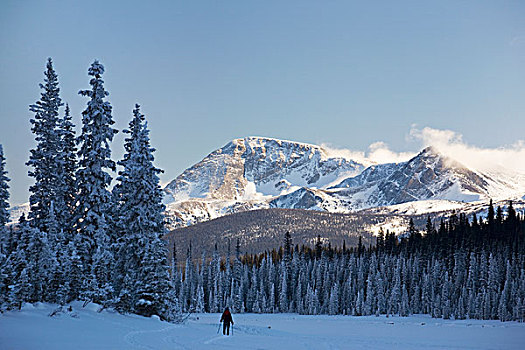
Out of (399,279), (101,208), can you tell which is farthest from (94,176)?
(399,279)

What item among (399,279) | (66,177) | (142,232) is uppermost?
(66,177)

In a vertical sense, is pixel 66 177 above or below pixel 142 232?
above

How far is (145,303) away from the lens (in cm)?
3703

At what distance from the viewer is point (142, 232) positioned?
37.7 metres

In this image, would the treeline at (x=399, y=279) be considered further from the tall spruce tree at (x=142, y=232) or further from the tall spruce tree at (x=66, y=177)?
the tall spruce tree at (x=66, y=177)

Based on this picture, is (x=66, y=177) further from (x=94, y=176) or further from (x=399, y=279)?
(x=399, y=279)

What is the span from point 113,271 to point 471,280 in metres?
74.0

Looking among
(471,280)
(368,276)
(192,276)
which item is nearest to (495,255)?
(471,280)

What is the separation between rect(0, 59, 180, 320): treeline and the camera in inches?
1428

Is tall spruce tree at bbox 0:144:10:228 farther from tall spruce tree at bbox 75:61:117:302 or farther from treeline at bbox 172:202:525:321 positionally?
treeline at bbox 172:202:525:321

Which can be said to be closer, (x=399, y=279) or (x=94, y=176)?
(x=94, y=176)

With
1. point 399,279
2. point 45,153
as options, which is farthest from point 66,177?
point 399,279

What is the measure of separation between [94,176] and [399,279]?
272 feet

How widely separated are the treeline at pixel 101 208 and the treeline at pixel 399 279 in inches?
2466
